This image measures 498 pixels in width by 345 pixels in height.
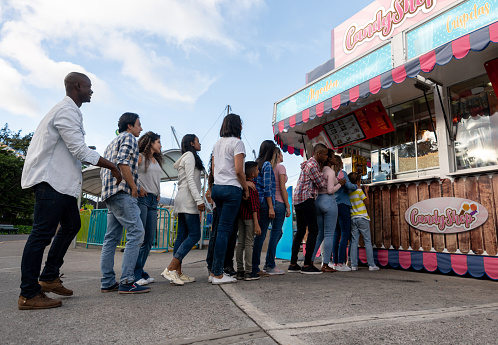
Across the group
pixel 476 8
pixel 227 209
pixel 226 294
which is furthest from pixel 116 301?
pixel 476 8

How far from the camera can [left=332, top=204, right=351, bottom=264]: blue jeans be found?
16.2 ft

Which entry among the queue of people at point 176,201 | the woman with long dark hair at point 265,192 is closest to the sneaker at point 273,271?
the queue of people at point 176,201

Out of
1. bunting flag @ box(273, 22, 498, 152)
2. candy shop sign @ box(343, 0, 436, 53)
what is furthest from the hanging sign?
bunting flag @ box(273, 22, 498, 152)

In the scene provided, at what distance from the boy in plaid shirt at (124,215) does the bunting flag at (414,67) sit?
10.8 feet

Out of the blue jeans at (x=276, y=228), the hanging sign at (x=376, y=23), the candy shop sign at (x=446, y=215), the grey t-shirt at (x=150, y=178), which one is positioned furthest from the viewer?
the hanging sign at (x=376, y=23)

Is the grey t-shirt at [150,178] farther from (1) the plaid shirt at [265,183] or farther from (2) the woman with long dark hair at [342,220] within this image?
(2) the woman with long dark hair at [342,220]

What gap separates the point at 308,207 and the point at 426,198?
1.90m

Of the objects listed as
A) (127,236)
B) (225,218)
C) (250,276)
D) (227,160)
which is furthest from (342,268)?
(127,236)

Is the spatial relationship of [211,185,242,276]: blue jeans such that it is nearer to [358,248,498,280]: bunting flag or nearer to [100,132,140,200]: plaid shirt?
[100,132,140,200]: plaid shirt

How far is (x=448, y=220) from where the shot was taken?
4465mm

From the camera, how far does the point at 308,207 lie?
432 cm

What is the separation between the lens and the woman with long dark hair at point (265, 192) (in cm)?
397

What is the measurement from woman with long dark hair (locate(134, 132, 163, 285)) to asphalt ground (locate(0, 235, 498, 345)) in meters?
0.42

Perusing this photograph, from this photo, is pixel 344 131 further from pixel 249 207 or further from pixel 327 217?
pixel 249 207
